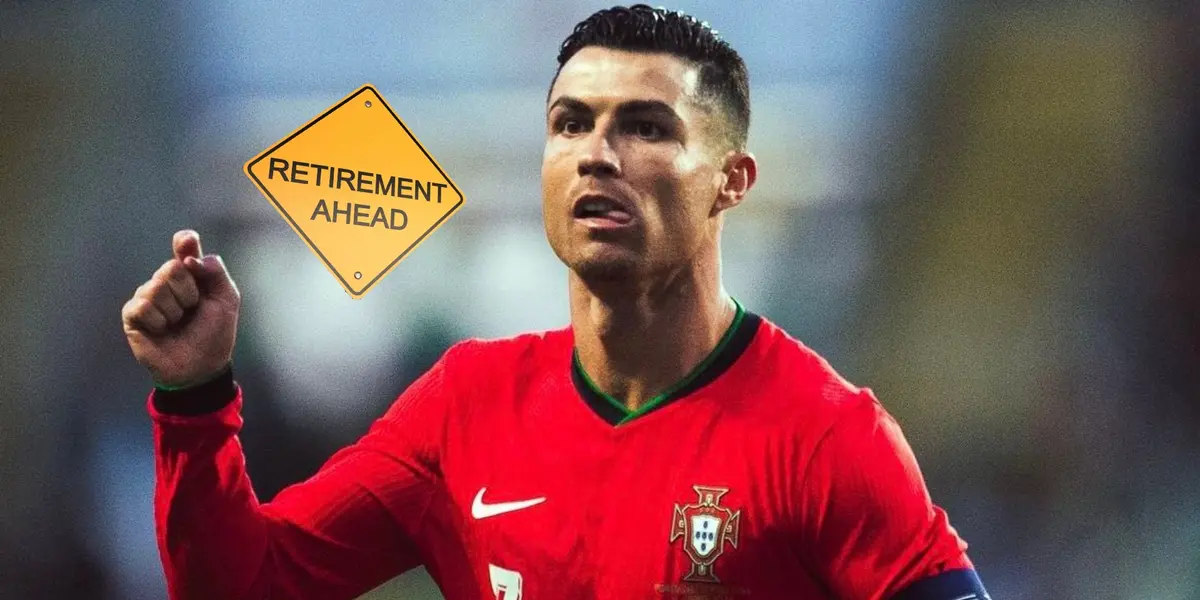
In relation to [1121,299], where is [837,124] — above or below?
above

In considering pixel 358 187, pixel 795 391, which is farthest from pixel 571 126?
pixel 795 391

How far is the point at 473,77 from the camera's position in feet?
6.18

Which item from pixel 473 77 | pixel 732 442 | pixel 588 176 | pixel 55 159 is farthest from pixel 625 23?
pixel 55 159

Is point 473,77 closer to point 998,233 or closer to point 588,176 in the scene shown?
point 588,176

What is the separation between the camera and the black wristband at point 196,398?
4.57 feet

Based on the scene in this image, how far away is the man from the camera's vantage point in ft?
4.69

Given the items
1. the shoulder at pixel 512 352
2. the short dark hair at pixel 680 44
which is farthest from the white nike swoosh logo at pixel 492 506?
the short dark hair at pixel 680 44

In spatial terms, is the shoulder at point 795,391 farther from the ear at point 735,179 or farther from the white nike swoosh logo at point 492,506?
the white nike swoosh logo at point 492,506

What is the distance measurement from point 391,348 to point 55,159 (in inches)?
27.0

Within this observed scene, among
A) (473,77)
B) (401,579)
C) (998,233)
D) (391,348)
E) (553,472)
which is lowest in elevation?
(401,579)

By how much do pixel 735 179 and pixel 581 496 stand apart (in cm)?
54

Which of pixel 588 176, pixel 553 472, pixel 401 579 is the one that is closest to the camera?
pixel 588 176

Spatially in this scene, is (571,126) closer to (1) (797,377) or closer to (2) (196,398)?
(1) (797,377)

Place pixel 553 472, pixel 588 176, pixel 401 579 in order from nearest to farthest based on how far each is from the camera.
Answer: pixel 588 176 → pixel 553 472 → pixel 401 579
